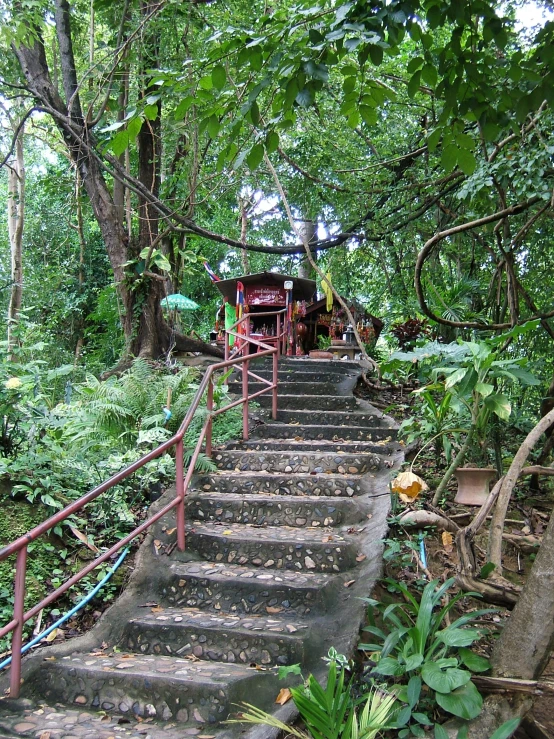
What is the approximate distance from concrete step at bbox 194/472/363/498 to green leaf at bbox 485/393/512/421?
1308 mm

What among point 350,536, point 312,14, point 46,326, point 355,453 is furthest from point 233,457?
point 46,326

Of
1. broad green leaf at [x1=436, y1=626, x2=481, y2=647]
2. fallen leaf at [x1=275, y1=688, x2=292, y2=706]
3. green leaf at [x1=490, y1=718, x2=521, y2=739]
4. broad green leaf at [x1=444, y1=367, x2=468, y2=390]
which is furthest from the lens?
broad green leaf at [x1=444, y1=367, x2=468, y2=390]

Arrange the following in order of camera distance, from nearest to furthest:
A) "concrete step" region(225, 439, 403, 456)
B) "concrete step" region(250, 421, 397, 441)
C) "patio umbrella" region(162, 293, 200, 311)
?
1. "concrete step" region(225, 439, 403, 456)
2. "concrete step" region(250, 421, 397, 441)
3. "patio umbrella" region(162, 293, 200, 311)

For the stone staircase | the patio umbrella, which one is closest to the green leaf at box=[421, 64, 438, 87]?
the stone staircase

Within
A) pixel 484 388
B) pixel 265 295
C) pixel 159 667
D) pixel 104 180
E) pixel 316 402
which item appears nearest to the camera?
pixel 159 667

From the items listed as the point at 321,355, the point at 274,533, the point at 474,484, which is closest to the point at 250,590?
the point at 274,533

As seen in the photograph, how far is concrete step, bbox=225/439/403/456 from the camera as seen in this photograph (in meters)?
5.63

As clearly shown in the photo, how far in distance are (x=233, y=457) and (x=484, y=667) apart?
10.3 feet

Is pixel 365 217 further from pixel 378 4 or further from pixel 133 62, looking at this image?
pixel 378 4

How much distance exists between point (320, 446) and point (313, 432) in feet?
1.87

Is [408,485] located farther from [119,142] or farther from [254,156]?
[119,142]

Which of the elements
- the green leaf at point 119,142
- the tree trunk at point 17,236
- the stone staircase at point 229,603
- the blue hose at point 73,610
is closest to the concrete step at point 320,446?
the stone staircase at point 229,603

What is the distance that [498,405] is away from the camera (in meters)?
4.00

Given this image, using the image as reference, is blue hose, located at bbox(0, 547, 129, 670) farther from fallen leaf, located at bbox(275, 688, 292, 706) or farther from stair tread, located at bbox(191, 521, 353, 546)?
fallen leaf, located at bbox(275, 688, 292, 706)
